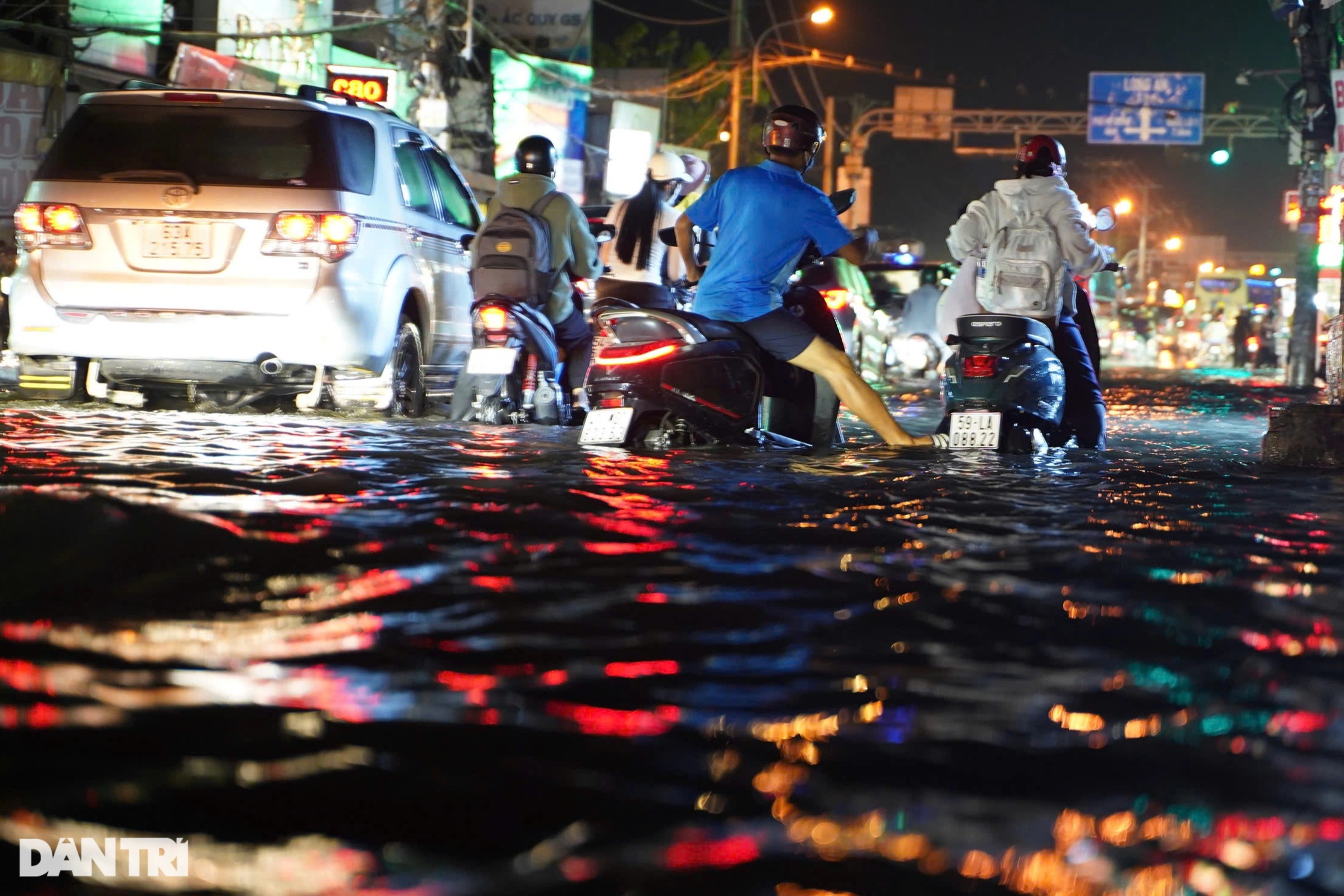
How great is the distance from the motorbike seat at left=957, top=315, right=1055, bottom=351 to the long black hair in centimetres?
270

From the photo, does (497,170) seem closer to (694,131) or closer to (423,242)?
(694,131)

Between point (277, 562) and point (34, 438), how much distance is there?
3.79 meters

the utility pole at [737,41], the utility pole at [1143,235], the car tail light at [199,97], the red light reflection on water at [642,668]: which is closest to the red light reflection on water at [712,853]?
the red light reflection on water at [642,668]

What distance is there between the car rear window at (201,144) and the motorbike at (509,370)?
1.07 m

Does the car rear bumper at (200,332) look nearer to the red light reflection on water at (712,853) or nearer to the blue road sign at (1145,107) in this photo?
the red light reflection on water at (712,853)

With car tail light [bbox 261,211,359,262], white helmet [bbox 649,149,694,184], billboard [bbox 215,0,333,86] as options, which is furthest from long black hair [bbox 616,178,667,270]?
billboard [bbox 215,0,333,86]

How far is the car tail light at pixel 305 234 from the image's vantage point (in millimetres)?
9398

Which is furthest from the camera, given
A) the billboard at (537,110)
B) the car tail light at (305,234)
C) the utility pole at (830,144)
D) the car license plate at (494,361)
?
the utility pole at (830,144)

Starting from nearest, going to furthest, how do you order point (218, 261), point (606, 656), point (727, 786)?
1. point (727, 786)
2. point (606, 656)
3. point (218, 261)

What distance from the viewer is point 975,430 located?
8.25 metres

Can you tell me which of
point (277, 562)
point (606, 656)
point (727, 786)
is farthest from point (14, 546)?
point (727, 786)

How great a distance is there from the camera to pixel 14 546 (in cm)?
448

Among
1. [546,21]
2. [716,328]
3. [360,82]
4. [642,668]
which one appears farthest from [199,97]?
[546,21]

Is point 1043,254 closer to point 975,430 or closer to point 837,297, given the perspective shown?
point 975,430
